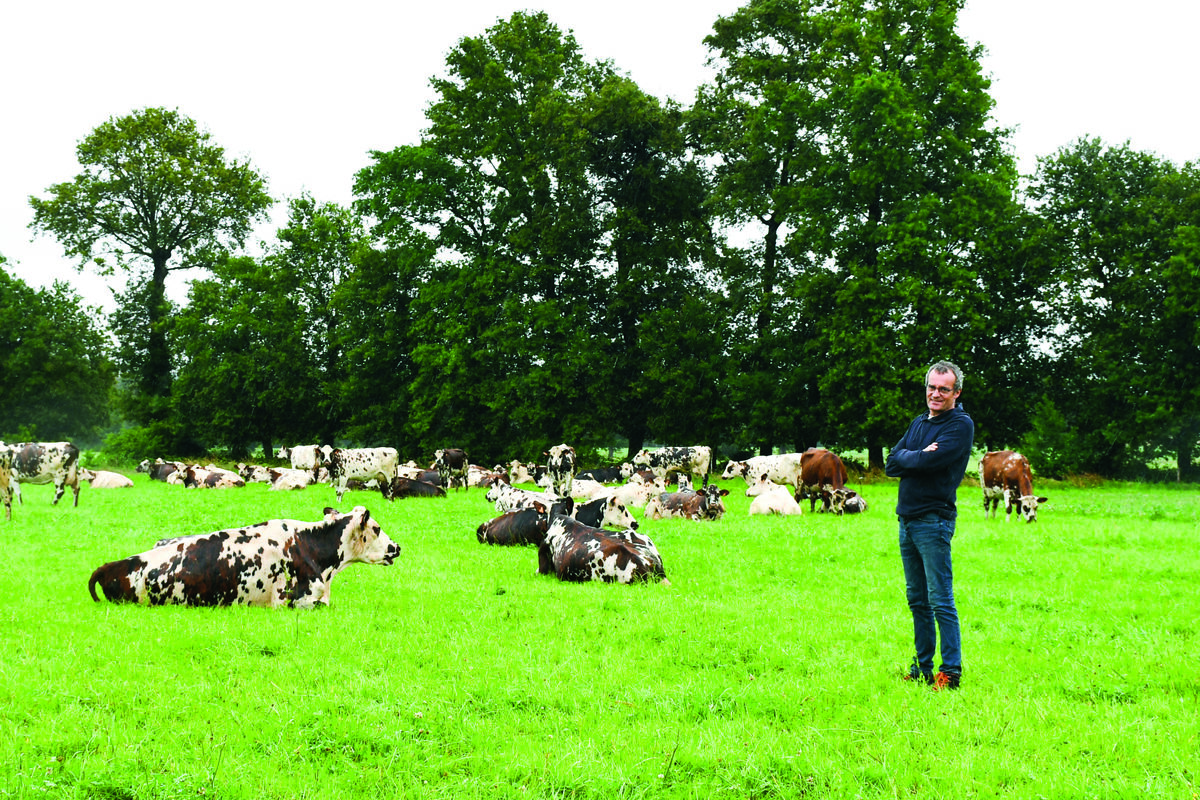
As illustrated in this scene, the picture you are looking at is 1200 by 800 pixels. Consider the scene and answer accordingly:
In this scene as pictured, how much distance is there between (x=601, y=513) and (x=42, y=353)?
46.1 metres

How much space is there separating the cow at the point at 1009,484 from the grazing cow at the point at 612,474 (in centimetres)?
1273

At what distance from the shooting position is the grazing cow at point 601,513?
1294 cm

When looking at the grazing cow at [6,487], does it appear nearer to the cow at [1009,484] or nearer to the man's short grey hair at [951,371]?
the man's short grey hair at [951,371]

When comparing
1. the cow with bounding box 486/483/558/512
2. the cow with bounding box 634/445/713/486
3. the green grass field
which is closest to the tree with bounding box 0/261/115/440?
the cow with bounding box 634/445/713/486

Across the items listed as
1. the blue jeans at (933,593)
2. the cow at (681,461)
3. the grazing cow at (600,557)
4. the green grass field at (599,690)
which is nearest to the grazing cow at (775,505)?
the green grass field at (599,690)

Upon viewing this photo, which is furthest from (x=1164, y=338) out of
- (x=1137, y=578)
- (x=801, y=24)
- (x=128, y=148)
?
(x=128, y=148)

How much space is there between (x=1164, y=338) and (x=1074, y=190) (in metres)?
7.25

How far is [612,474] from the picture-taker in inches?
1139

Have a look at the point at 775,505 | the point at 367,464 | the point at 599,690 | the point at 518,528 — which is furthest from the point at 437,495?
the point at 599,690

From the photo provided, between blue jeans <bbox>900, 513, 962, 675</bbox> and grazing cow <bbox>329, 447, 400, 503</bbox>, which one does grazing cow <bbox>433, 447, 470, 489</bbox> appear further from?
blue jeans <bbox>900, 513, 962, 675</bbox>

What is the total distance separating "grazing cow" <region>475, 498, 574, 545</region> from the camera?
12883 millimetres

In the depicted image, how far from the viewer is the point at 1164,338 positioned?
102 ft

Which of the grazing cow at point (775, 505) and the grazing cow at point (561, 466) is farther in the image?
the grazing cow at point (561, 466)

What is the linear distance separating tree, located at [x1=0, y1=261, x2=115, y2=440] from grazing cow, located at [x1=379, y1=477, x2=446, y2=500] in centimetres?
2836
